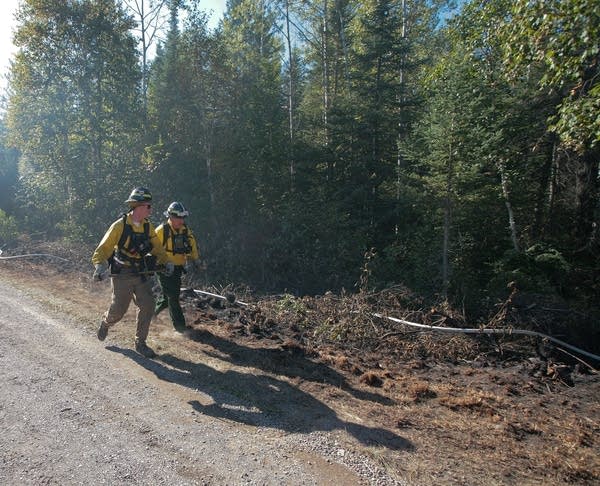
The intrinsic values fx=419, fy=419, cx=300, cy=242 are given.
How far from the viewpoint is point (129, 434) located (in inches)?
152

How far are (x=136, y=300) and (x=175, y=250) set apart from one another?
0.94 metres

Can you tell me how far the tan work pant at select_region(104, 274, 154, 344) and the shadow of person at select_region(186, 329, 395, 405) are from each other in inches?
34.1

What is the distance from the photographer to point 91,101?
14.8 m

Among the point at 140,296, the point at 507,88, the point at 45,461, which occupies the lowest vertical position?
the point at 45,461

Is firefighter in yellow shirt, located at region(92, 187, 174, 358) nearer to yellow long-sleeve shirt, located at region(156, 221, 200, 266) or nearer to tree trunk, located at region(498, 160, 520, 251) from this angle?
yellow long-sleeve shirt, located at region(156, 221, 200, 266)

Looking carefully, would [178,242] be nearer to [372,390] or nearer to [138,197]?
[138,197]

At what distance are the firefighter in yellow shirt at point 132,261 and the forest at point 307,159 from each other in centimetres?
497

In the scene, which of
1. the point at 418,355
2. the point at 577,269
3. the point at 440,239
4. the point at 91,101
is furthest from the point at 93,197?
the point at 577,269

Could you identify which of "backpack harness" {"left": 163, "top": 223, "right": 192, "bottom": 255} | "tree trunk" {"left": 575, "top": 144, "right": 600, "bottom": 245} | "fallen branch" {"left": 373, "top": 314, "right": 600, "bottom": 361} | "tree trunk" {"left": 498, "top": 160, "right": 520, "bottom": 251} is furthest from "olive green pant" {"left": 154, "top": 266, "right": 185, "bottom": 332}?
"tree trunk" {"left": 575, "top": 144, "right": 600, "bottom": 245}

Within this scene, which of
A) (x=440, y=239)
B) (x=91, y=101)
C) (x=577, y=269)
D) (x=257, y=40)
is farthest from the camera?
(x=257, y=40)

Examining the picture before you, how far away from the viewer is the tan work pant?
587 cm

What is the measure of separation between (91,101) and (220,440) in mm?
14527

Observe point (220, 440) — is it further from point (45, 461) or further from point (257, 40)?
point (257, 40)

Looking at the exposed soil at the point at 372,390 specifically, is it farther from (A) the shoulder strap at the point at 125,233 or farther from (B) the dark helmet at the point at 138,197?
(B) the dark helmet at the point at 138,197
